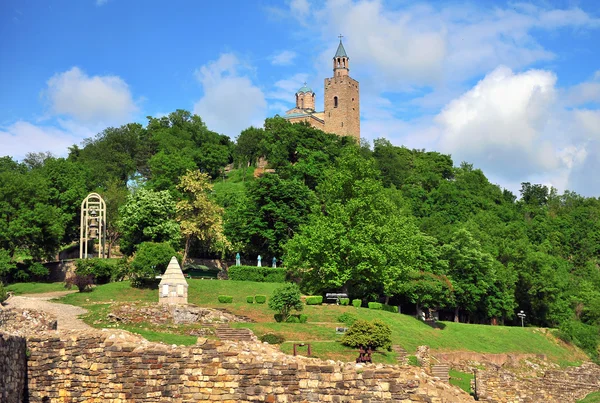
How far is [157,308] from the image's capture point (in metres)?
34.7

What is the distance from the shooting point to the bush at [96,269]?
150 feet

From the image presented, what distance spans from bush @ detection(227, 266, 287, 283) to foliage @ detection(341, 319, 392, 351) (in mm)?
21611

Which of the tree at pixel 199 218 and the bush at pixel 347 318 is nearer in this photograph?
the bush at pixel 347 318

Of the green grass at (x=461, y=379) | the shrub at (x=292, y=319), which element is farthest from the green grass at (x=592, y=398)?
the shrub at (x=292, y=319)

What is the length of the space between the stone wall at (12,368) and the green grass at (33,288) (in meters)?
31.5

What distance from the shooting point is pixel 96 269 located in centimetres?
4638

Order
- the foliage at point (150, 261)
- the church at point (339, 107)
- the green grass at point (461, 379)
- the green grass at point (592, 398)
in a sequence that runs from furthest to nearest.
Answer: the church at point (339, 107)
the foliage at point (150, 261)
the green grass at point (592, 398)
the green grass at point (461, 379)

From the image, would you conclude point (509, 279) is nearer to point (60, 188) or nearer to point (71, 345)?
point (60, 188)

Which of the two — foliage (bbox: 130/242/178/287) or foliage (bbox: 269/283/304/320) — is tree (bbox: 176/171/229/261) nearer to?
foliage (bbox: 130/242/178/287)

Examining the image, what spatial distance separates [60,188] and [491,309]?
4208cm

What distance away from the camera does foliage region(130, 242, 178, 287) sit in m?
44.9

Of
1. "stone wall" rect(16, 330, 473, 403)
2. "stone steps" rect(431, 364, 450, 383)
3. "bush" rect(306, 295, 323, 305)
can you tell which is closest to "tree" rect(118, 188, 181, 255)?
"bush" rect(306, 295, 323, 305)

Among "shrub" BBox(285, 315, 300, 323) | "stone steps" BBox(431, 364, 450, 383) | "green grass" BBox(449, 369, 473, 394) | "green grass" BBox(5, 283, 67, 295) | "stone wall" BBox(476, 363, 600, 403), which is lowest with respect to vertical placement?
"stone wall" BBox(476, 363, 600, 403)

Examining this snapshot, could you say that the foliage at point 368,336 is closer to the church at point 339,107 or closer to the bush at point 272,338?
the bush at point 272,338
